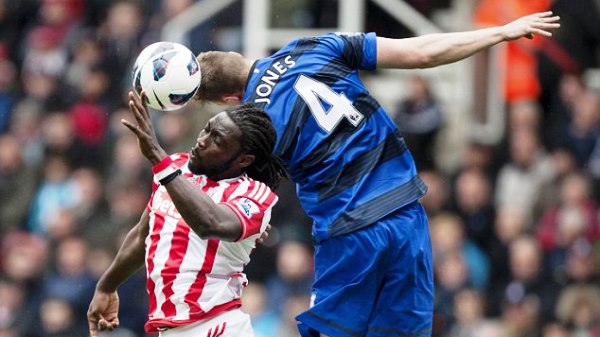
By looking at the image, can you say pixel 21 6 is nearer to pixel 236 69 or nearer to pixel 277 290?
pixel 277 290

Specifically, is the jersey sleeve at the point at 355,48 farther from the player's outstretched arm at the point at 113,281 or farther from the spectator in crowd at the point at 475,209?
the spectator in crowd at the point at 475,209

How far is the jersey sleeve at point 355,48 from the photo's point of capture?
769 centimetres

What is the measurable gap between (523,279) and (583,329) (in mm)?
670

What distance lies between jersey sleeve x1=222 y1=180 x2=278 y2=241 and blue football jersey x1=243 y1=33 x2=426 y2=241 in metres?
0.49

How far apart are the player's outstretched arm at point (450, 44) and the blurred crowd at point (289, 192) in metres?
4.89

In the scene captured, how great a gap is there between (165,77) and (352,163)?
1.09 metres

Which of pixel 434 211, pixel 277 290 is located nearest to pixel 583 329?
pixel 434 211

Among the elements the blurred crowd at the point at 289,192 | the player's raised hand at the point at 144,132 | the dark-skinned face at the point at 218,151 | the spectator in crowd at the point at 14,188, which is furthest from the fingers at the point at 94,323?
the spectator in crowd at the point at 14,188

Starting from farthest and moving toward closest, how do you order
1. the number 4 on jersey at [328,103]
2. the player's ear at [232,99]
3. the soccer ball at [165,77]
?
the player's ear at [232,99] → the number 4 on jersey at [328,103] → the soccer ball at [165,77]

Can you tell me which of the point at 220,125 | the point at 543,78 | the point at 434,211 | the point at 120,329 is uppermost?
the point at 220,125

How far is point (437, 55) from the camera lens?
7.58 m

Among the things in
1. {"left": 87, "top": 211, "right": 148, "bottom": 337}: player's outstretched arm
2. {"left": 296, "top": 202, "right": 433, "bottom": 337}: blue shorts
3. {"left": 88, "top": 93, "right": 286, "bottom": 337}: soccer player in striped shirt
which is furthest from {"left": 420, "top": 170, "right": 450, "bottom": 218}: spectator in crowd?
{"left": 88, "top": 93, "right": 286, "bottom": 337}: soccer player in striped shirt

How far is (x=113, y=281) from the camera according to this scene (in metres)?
7.53

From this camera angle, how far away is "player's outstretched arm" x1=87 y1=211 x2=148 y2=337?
24.5 feet
